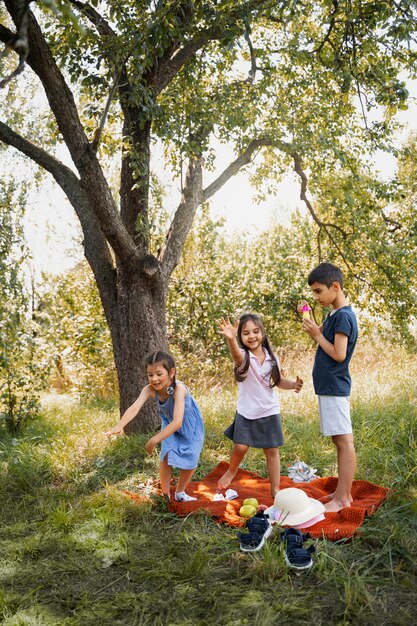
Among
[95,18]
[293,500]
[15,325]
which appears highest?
[95,18]

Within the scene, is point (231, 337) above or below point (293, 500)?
above

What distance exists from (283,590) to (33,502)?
2502 millimetres

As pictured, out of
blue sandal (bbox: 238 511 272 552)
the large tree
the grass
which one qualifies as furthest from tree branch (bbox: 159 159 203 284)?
blue sandal (bbox: 238 511 272 552)

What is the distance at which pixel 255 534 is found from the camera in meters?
3.52

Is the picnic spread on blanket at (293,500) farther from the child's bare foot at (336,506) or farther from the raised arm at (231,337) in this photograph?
the raised arm at (231,337)

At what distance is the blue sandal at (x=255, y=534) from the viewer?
3.47 metres

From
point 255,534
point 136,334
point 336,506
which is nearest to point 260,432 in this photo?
point 336,506

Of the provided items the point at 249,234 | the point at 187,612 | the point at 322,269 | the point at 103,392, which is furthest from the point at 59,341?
the point at 187,612

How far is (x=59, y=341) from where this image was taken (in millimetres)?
10023

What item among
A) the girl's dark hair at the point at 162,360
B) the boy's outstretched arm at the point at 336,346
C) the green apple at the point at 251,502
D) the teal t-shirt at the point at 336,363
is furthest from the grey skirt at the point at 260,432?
the boy's outstretched arm at the point at 336,346

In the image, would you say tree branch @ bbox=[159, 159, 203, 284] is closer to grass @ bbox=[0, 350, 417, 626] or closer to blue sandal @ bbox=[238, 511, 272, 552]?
grass @ bbox=[0, 350, 417, 626]

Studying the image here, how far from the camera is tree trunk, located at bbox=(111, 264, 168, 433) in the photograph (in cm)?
607

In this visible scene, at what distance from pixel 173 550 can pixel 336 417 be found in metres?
1.35

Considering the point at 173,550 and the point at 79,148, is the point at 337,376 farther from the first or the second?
the point at 79,148
